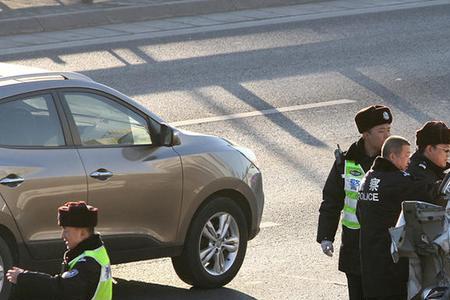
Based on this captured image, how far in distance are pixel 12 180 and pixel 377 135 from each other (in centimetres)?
242

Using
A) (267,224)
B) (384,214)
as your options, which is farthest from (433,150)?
(267,224)

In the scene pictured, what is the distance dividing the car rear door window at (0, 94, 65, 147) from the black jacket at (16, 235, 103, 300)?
2.44m

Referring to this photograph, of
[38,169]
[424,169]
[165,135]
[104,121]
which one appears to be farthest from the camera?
[165,135]

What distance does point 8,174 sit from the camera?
27.7 feet

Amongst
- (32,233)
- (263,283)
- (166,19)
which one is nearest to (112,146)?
(32,233)

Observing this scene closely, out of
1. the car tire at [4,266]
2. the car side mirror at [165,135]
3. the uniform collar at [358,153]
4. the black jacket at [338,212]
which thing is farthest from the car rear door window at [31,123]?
the uniform collar at [358,153]

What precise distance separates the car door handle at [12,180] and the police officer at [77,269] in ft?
7.14

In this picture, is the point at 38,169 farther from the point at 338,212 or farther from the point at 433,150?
the point at 433,150

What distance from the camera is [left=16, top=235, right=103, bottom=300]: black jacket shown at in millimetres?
6242

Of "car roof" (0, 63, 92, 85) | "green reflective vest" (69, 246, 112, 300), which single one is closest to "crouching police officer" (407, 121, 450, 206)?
"green reflective vest" (69, 246, 112, 300)

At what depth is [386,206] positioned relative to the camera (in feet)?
24.3

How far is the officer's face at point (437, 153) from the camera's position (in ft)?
25.1

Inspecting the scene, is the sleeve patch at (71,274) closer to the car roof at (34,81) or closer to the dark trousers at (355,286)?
the dark trousers at (355,286)

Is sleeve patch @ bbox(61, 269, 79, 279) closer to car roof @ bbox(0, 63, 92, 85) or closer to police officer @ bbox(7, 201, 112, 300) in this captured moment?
police officer @ bbox(7, 201, 112, 300)
